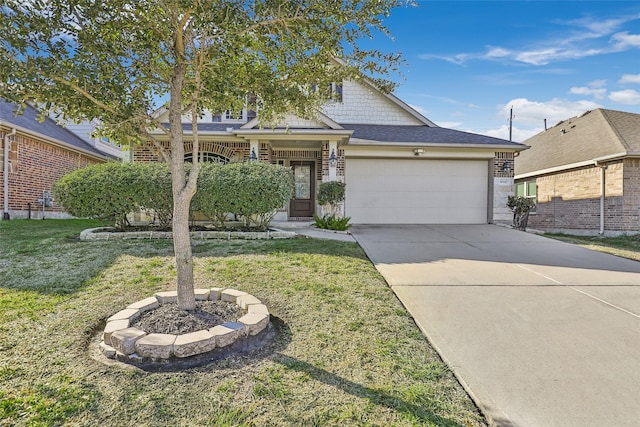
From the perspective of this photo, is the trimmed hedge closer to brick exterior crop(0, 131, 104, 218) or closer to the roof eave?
the roof eave

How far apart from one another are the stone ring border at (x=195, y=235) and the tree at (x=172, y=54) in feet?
14.0

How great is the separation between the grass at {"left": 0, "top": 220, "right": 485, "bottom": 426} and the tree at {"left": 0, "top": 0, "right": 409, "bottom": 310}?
1072mm

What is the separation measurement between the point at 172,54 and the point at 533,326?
436cm

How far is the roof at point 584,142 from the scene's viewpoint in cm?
1162

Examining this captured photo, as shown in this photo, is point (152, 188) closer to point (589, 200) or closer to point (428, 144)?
point (428, 144)

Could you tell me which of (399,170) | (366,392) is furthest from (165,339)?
(399,170)

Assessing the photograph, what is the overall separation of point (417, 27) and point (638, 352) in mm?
8359

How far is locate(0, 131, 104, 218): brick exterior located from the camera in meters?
11.2

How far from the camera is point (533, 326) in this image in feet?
10.8

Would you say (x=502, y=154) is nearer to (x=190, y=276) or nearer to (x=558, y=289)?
(x=558, y=289)

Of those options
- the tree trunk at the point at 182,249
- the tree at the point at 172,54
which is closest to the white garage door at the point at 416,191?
the tree at the point at 172,54

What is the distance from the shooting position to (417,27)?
28.5 ft

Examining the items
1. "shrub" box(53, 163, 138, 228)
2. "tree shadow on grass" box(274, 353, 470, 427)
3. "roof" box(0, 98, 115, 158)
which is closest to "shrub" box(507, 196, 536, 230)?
"tree shadow on grass" box(274, 353, 470, 427)

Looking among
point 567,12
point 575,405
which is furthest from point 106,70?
point 567,12
